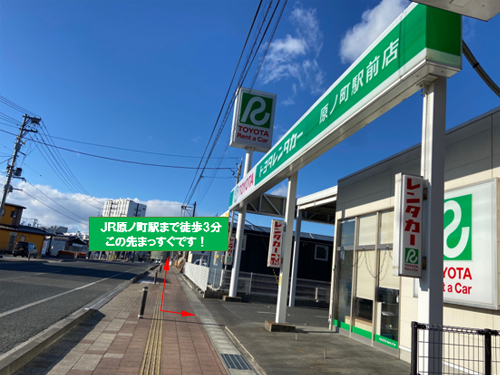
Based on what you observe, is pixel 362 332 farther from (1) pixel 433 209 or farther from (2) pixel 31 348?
(2) pixel 31 348

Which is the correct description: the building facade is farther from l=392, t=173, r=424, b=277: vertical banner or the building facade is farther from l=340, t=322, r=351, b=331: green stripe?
l=392, t=173, r=424, b=277: vertical banner

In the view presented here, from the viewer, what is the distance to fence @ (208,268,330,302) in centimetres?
1780

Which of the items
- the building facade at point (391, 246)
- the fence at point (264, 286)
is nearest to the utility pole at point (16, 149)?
the fence at point (264, 286)

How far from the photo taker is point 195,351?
698cm

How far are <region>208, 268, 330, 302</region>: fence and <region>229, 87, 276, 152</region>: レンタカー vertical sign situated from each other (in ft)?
21.1

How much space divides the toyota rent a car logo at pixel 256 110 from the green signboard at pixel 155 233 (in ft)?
23.3

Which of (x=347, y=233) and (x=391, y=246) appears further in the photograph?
(x=347, y=233)

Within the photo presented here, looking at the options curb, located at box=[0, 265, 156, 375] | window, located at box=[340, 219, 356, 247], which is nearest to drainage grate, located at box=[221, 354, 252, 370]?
curb, located at box=[0, 265, 156, 375]

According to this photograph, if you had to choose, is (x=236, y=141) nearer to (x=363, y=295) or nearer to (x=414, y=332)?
(x=363, y=295)

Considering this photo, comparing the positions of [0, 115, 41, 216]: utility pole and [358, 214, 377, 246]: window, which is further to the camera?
[0, 115, 41, 216]: utility pole

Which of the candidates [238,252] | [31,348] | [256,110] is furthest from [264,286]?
[31,348]

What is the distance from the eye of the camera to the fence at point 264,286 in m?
17.8

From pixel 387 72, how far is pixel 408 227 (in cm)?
236

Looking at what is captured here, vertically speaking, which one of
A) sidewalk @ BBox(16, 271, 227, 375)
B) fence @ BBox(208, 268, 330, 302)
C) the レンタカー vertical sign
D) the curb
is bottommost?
Result: sidewalk @ BBox(16, 271, 227, 375)
